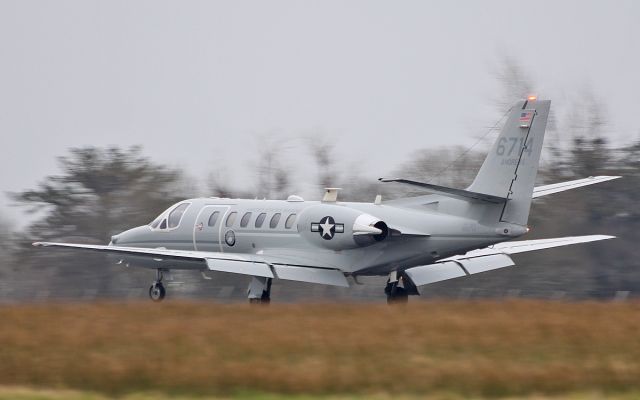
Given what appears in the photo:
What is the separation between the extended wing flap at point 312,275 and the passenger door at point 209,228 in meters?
3.37

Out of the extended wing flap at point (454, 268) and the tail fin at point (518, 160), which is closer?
the tail fin at point (518, 160)

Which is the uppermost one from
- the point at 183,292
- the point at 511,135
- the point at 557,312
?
the point at 511,135

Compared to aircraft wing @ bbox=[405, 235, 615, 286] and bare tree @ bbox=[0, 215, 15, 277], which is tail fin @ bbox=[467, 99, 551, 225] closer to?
aircraft wing @ bbox=[405, 235, 615, 286]

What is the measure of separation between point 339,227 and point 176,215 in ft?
21.3

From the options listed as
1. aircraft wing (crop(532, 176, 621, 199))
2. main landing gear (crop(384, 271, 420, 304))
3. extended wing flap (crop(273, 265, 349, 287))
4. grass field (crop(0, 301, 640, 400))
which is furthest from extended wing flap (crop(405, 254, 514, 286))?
grass field (crop(0, 301, 640, 400))

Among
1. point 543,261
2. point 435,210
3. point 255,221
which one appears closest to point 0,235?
point 543,261

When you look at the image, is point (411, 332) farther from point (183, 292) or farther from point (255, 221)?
point (183, 292)

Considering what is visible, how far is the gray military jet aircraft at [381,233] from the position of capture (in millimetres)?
28969

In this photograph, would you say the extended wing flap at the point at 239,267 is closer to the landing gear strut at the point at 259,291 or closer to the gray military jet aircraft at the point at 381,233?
the gray military jet aircraft at the point at 381,233

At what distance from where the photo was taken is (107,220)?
197 ft

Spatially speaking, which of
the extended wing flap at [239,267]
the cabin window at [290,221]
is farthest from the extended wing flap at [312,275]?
the cabin window at [290,221]

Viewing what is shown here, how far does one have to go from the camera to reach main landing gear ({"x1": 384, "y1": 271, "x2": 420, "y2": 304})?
31.1 meters

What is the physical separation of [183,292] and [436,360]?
32594 millimetres

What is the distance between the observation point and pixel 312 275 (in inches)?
1224
